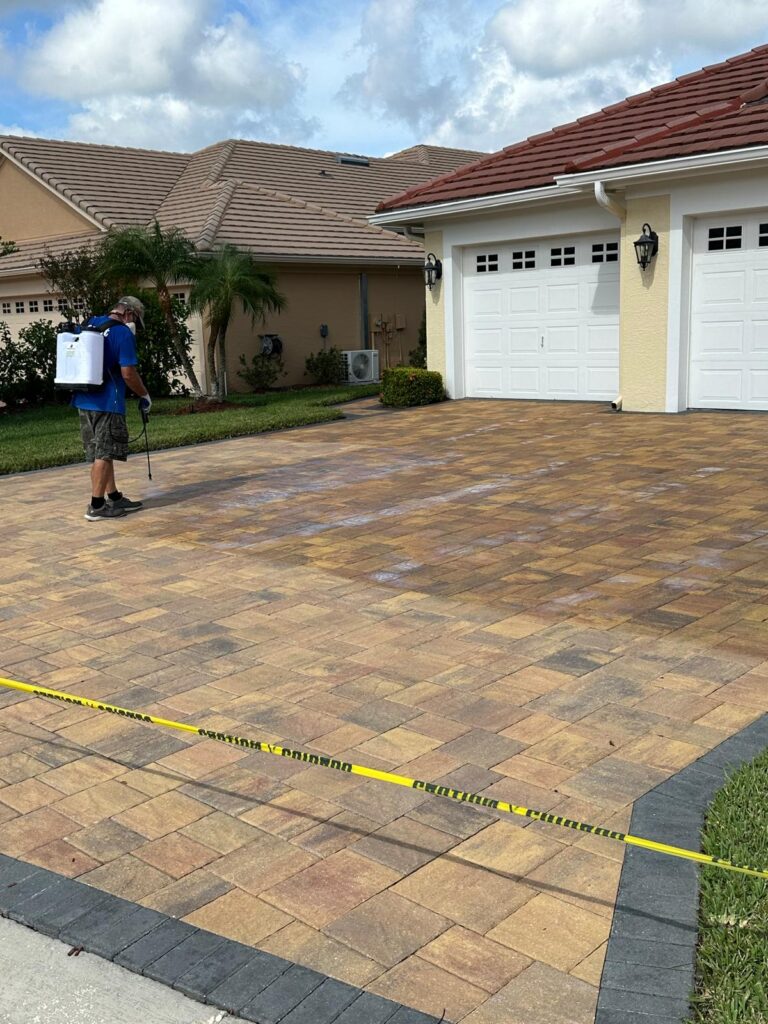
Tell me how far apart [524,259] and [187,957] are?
47.1 feet

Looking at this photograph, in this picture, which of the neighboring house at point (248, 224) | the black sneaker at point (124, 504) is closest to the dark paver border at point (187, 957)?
the black sneaker at point (124, 504)

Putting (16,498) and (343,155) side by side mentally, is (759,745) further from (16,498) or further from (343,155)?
(343,155)

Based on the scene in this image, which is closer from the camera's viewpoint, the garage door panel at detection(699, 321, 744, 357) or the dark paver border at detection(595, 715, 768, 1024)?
the dark paver border at detection(595, 715, 768, 1024)

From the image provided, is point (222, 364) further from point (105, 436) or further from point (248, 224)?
point (105, 436)

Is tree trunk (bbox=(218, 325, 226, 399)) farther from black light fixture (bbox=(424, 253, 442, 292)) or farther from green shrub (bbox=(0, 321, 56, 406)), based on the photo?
black light fixture (bbox=(424, 253, 442, 292))

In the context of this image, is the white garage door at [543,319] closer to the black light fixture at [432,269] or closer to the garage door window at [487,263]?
the garage door window at [487,263]

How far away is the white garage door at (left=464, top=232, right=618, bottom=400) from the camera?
1526cm

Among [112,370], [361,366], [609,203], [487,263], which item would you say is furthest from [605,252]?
[112,370]

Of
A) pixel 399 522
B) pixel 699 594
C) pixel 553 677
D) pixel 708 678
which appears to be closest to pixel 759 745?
pixel 708 678

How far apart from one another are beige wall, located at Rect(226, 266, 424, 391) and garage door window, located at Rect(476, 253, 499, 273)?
629 cm

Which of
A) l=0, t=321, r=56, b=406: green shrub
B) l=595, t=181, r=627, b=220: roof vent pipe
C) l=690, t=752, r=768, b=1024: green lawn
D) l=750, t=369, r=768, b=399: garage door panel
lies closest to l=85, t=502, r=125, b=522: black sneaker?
l=690, t=752, r=768, b=1024: green lawn

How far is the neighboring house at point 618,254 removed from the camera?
43.4 ft

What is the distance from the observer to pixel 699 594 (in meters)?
6.20

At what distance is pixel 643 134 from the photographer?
48.5ft
